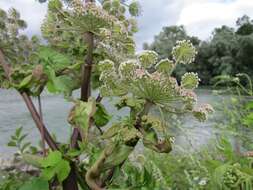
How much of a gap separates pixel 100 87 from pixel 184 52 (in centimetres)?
17

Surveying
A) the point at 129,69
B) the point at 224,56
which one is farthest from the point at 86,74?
the point at 224,56

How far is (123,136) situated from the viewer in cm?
68

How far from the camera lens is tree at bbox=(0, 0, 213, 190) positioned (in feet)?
2.30

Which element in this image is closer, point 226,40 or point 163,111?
point 163,111

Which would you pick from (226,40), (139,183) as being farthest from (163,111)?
(226,40)

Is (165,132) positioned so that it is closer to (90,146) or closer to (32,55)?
(90,146)

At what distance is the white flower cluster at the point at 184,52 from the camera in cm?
74

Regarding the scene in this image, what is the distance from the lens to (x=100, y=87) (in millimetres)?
788

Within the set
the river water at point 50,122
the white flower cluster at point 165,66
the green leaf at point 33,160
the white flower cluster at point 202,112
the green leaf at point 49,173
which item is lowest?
the river water at point 50,122

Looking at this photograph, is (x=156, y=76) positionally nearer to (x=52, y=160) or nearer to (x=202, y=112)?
(x=202, y=112)

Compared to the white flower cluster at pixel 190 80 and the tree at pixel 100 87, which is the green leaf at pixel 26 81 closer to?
the tree at pixel 100 87

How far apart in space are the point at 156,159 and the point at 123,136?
3.36 m

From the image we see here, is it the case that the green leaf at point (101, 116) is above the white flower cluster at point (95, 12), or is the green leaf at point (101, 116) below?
below

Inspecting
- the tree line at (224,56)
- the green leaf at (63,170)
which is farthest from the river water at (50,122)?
the tree line at (224,56)
